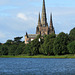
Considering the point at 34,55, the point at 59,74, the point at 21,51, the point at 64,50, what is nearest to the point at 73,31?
the point at 21,51

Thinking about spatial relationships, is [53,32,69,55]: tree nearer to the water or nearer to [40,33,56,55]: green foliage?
[40,33,56,55]: green foliage

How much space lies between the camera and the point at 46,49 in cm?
12156

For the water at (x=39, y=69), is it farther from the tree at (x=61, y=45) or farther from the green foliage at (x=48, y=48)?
the green foliage at (x=48, y=48)

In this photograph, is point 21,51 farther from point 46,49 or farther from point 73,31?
point 73,31

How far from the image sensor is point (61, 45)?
117188 mm

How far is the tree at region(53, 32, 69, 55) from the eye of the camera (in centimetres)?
11594

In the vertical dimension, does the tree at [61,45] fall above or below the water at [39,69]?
above

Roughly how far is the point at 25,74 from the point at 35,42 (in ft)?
301

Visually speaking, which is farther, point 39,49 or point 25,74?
point 39,49

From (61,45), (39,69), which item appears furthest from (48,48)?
(39,69)

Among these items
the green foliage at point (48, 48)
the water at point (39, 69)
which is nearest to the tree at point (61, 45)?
the green foliage at point (48, 48)

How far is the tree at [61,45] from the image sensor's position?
115938mm

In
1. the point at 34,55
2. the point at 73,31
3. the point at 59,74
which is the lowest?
the point at 59,74

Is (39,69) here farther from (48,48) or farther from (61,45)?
(48,48)
